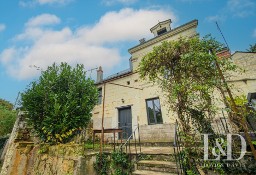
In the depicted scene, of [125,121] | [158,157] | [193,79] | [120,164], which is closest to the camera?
[193,79]

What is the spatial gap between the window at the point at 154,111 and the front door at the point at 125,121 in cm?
179

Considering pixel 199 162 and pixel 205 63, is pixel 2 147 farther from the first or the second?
pixel 205 63

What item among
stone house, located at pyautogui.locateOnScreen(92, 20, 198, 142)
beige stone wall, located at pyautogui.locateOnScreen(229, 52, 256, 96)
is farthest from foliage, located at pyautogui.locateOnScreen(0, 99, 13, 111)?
beige stone wall, located at pyautogui.locateOnScreen(229, 52, 256, 96)

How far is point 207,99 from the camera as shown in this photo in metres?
4.64

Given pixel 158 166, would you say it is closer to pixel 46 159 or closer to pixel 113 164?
pixel 113 164

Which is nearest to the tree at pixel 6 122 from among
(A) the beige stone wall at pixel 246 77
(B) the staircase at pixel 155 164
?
(B) the staircase at pixel 155 164

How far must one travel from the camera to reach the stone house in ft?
34.5

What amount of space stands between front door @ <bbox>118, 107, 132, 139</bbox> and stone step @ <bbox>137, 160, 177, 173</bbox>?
654 cm

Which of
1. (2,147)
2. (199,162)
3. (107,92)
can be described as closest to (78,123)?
(199,162)

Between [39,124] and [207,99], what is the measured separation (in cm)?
725

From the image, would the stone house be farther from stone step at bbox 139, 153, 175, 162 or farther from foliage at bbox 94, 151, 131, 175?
foliage at bbox 94, 151, 131, 175

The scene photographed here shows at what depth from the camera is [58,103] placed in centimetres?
661

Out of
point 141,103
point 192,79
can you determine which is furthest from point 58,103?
point 141,103

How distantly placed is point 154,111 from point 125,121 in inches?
109
